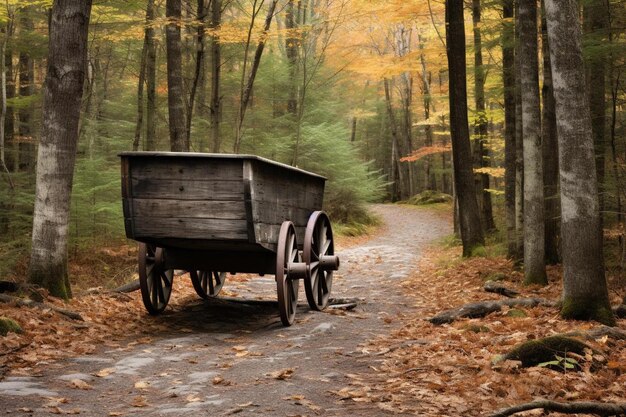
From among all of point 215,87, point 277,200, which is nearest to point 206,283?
point 277,200

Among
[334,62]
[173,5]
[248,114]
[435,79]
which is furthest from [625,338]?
[435,79]

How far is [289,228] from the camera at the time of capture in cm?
699

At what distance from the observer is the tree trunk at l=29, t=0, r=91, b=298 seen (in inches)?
282

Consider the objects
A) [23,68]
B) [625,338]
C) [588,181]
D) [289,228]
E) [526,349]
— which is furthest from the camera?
[23,68]

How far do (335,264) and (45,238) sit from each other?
3.73m

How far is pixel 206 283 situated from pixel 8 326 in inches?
143

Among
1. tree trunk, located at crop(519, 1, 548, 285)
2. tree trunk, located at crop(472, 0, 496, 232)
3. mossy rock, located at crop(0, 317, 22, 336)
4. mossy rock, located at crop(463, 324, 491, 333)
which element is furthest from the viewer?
tree trunk, located at crop(472, 0, 496, 232)

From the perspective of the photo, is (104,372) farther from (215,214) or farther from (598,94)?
(598,94)

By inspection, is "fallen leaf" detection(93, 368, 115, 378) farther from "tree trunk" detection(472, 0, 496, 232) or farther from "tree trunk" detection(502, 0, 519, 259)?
"tree trunk" detection(472, 0, 496, 232)

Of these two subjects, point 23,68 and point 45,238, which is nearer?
point 45,238

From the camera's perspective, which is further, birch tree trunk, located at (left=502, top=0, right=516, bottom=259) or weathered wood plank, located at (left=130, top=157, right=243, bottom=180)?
birch tree trunk, located at (left=502, top=0, right=516, bottom=259)

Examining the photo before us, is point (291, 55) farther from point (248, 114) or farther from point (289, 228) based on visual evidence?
point (289, 228)

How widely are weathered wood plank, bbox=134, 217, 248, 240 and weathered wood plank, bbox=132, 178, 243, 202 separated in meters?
0.25

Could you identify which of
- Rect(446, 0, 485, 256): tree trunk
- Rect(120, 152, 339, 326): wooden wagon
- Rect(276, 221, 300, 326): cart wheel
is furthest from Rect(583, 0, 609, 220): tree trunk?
Rect(120, 152, 339, 326): wooden wagon
